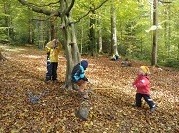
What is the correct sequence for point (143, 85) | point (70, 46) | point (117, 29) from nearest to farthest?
point (143, 85) < point (70, 46) < point (117, 29)

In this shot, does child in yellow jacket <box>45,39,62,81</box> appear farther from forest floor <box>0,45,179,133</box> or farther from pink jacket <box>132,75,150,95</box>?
pink jacket <box>132,75,150,95</box>

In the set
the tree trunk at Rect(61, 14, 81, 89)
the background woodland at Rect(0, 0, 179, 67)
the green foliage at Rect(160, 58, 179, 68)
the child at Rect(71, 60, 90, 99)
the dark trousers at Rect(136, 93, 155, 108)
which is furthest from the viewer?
the green foliage at Rect(160, 58, 179, 68)

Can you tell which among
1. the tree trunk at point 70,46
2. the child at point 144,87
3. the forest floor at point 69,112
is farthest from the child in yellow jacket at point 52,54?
the child at point 144,87

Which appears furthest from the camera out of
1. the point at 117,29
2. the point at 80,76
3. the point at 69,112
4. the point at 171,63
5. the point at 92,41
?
the point at 117,29

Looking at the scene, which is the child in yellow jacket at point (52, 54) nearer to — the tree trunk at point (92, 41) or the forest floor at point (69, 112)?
the forest floor at point (69, 112)

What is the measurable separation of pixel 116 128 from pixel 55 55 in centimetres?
393

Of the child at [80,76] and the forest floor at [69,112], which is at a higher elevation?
the child at [80,76]

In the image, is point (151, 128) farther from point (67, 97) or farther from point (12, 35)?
point (12, 35)

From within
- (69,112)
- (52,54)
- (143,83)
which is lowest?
(69,112)

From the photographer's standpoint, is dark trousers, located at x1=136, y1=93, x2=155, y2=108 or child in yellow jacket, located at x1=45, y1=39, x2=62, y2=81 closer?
dark trousers, located at x1=136, y1=93, x2=155, y2=108

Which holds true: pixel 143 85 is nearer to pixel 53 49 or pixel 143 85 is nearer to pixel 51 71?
pixel 51 71

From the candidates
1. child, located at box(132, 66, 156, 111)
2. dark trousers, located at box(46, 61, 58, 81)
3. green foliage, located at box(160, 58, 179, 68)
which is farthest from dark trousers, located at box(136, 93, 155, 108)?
green foliage, located at box(160, 58, 179, 68)

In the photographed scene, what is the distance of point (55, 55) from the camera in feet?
25.7

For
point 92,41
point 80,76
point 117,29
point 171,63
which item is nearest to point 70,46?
point 80,76
